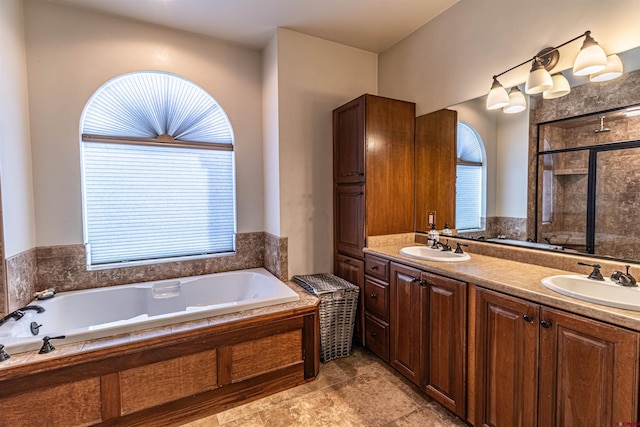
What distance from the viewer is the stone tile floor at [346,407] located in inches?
70.1

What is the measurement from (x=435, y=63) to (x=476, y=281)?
192cm

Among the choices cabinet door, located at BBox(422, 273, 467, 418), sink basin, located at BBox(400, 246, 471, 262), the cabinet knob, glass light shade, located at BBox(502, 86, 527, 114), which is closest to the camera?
the cabinet knob

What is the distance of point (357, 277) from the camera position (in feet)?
8.55

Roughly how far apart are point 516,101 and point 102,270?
3.40 meters

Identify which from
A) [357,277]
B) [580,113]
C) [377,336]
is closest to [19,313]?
[357,277]

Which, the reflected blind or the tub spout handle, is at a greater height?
the reflected blind

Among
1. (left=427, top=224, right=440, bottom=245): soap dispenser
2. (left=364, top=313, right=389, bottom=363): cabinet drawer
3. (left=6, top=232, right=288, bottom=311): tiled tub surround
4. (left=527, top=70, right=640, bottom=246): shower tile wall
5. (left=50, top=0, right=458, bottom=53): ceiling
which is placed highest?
(left=50, top=0, right=458, bottom=53): ceiling

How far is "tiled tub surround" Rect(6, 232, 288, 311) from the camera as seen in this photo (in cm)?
203

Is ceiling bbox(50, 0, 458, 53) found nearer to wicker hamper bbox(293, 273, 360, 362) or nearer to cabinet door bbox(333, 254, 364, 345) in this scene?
cabinet door bbox(333, 254, 364, 345)

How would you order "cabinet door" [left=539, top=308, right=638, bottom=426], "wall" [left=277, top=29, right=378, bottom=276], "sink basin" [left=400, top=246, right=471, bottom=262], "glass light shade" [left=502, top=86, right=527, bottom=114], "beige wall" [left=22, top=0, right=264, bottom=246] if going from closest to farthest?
"cabinet door" [left=539, top=308, right=638, bottom=426] → "glass light shade" [left=502, top=86, right=527, bottom=114] → "sink basin" [left=400, top=246, right=471, bottom=262] → "beige wall" [left=22, top=0, right=264, bottom=246] → "wall" [left=277, top=29, right=378, bottom=276]

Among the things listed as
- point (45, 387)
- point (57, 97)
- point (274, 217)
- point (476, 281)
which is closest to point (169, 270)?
point (274, 217)

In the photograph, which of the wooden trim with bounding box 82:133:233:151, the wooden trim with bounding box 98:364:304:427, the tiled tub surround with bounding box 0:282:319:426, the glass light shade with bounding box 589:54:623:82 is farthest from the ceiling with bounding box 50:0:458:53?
the wooden trim with bounding box 98:364:304:427

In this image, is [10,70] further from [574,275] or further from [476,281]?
[574,275]

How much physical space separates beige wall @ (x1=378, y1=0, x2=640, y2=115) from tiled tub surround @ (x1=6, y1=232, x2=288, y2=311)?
1.94 metres
